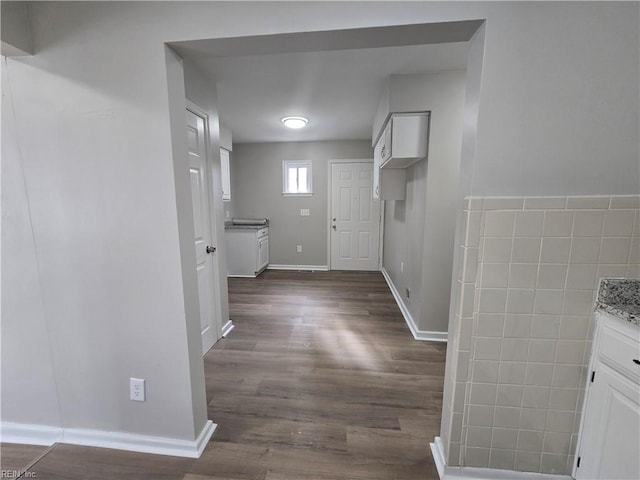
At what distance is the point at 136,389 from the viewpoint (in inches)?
52.5

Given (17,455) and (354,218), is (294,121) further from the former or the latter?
(17,455)

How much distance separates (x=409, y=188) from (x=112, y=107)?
8.87ft

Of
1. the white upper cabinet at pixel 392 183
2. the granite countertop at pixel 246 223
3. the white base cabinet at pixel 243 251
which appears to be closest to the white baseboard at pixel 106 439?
the white upper cabinet at pixel 392 183

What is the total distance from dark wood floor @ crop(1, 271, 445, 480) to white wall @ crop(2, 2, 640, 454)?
0.19m

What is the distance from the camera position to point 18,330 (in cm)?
135

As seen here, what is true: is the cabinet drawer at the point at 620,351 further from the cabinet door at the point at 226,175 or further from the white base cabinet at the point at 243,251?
the cabinet door at the point at 226,175

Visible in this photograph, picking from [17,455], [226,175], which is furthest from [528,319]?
[226,175]

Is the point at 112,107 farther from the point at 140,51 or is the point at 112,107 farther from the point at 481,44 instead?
the point at 481,44

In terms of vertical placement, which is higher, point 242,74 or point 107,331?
point 242,74

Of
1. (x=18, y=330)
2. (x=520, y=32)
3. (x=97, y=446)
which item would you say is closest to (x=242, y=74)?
(x=520, y=32)

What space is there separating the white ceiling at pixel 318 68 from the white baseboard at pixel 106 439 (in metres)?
1.98

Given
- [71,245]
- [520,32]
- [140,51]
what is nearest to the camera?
[520,32]

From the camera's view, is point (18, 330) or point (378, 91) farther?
point (378, 91)

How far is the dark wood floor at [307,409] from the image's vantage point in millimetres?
1284
